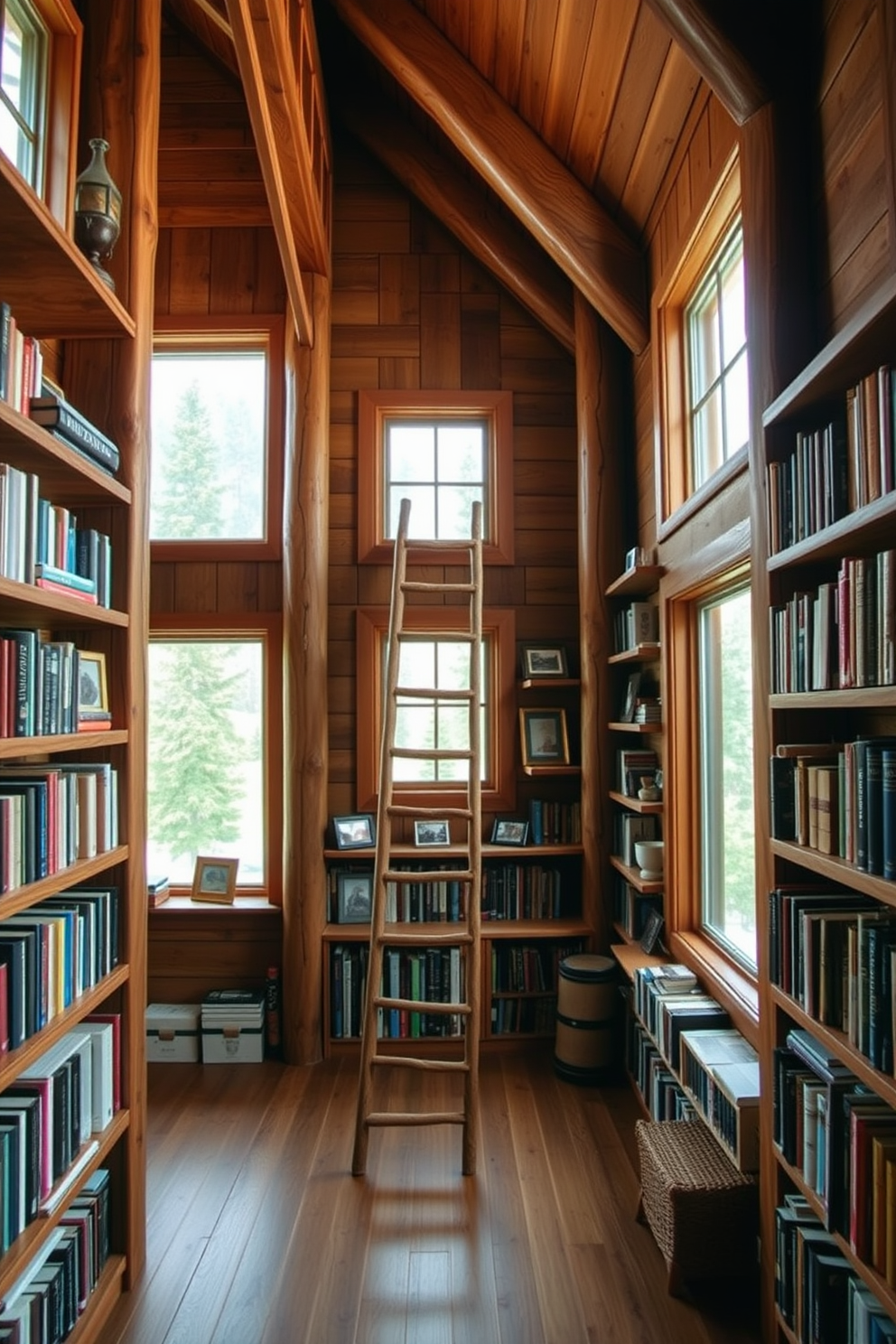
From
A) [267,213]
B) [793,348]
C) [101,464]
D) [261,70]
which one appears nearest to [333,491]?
[267,213]

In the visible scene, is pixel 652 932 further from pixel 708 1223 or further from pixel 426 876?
pixel 708 1223

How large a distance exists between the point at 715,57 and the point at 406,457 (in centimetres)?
237

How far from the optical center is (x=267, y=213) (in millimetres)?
3842

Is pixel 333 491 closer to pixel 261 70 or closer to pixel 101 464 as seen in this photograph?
pixel 261 70

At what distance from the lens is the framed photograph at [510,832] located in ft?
12.3

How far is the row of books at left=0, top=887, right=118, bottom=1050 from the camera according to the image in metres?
1.55

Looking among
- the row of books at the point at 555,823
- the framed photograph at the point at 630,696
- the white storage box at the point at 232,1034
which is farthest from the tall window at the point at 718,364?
the white storage box at the point at 232,1034

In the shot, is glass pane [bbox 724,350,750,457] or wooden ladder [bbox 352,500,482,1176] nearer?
glass pane [bbox 724,350,750,457]

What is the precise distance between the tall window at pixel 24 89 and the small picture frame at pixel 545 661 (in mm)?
2598

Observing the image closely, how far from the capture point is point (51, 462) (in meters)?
1.75

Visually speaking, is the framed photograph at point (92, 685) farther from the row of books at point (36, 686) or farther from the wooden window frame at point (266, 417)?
the wooden window frame at point (266, 417)

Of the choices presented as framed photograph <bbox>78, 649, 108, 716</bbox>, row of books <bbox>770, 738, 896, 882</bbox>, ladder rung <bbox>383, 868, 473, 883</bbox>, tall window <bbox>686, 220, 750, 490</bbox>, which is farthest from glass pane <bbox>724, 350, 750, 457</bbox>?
framed photograph <bbox>78, 649, 108, 716</bbox>

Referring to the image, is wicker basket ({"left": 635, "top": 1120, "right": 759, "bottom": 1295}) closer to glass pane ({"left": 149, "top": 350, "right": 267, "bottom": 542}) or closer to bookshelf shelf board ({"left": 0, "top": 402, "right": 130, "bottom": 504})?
bookshelf shelf board ({"left": 0, "top": 402, "right": 130, "bottom": 504})

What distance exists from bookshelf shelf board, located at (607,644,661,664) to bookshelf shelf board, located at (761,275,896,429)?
4.29 ft
